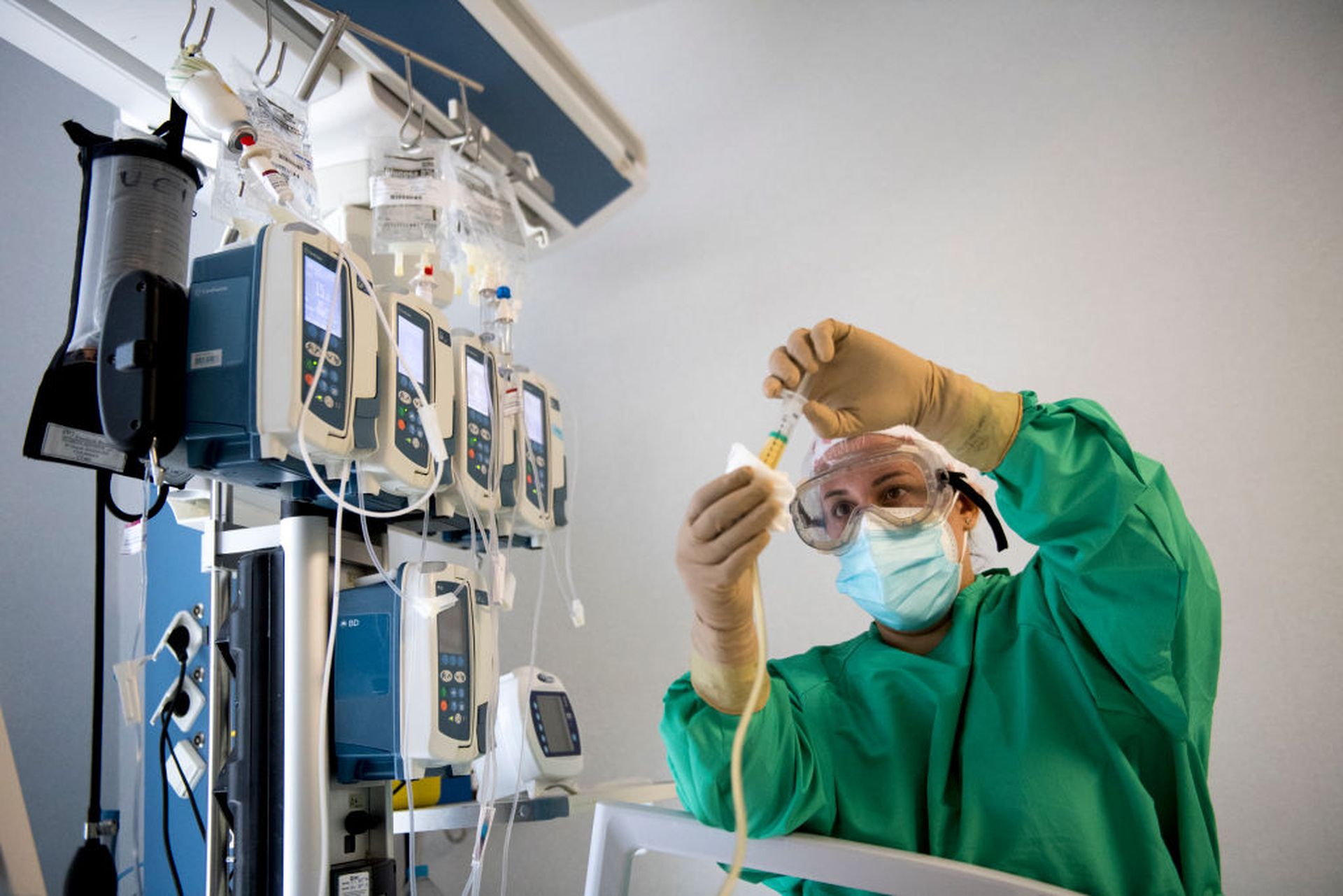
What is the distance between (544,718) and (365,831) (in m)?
0.51

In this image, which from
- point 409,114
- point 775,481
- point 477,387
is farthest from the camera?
point 409,114

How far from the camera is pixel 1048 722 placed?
1.53 metres

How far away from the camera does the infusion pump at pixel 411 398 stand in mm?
1641

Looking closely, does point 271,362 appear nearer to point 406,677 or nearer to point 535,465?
point 406,677

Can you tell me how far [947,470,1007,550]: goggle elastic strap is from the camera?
163cm

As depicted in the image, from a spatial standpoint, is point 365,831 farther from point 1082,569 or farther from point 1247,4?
point 1247,4

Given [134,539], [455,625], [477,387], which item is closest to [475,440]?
[477,387]

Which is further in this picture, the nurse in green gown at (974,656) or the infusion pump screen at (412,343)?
the infusion pump screen at (412,343)

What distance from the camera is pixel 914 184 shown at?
2717 millimetres

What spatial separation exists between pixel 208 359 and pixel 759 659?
998 millimetres

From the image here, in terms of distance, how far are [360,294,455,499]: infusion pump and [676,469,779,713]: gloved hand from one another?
535 mm

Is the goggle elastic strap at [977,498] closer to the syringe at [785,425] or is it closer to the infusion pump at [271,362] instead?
the syringe at [785,425]

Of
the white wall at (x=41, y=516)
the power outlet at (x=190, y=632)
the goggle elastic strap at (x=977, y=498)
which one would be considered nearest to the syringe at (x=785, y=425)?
the goggle elastic strap at (x=977, y=498)

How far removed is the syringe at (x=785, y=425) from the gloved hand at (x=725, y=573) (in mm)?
26
